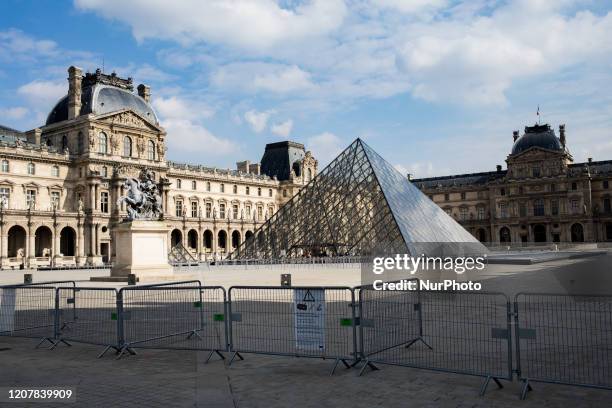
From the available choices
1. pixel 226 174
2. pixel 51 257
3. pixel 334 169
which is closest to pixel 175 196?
pixel 226 174

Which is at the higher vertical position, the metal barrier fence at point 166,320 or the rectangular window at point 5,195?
the rectangular window at point 5,195

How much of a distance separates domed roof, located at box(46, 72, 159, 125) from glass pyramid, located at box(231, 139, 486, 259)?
82.6ft

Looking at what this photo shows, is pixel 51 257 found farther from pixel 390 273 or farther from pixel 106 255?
pixel 390 273

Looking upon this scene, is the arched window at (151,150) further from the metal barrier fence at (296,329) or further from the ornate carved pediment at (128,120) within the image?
the metal barrier fence at (296,329)

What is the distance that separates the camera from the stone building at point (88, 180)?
49.4m

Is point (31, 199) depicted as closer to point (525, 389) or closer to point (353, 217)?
point (353, 217)

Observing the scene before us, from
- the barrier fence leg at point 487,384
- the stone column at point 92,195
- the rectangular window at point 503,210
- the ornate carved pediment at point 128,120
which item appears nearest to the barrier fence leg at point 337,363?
the barrier fence leg at point 487,384

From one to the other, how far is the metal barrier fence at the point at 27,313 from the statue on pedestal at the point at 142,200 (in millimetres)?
13057

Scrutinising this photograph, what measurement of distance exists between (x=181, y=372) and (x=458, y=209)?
287 ft

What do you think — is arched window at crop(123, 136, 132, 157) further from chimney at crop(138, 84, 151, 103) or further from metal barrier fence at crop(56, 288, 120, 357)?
metal barrier fence at crop(56, 288, 120, 357)

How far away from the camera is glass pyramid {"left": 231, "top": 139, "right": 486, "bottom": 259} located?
3259cm

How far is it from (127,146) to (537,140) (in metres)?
56.6

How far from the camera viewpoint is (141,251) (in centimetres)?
2303

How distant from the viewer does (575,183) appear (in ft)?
260
